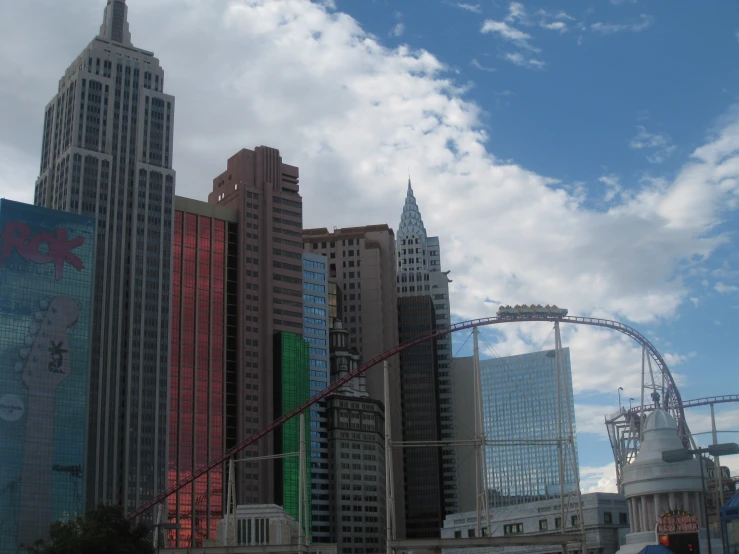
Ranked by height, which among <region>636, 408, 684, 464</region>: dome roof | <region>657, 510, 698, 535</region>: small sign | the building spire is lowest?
<region>657, 510, 698, 535</region>: small sign

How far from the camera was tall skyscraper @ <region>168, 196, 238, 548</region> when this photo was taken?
6841 inches

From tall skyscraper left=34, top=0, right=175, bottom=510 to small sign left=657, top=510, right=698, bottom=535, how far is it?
92817 mm

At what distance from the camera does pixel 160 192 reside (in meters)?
182

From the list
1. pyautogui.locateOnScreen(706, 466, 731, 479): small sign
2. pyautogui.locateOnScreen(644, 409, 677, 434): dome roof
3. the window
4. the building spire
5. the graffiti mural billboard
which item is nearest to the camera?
pyautogui.locateOnScreen(644, 409, 677, 434): dome roof

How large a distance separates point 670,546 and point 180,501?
330 feet

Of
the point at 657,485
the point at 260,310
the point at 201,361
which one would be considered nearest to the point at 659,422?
the point at 657,485

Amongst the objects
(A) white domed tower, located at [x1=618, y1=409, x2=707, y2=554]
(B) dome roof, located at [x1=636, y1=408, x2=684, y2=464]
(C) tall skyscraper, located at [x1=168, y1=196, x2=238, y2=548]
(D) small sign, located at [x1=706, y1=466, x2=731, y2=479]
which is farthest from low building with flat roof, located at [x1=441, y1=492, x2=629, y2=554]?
Result: (C) tall skyscraper, located at [x1=168, y1=196, x2=238, y2=548]

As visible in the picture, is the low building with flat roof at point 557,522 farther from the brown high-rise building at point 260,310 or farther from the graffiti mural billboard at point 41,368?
the graffiti mural billboard at point 41,368

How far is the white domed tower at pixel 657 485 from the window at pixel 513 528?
136 feet

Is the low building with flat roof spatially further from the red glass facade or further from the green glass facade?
the red glass facade

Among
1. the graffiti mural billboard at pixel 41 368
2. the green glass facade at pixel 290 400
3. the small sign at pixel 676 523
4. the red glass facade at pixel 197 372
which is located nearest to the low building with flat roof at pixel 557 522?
the small sign at pixel 676 523

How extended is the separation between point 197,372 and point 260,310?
59.7ft

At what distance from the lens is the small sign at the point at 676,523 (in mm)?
97375

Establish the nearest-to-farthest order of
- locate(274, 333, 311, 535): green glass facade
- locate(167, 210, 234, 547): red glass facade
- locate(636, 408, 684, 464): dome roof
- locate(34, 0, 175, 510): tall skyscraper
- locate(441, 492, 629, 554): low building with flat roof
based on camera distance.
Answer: locate(636, 408, 684, 464): dome roof < locate(441, 492, 629, 554): low building with flat roof < locate(34, 0, 175, 510): tall skyscraper < locate(167, 210, 234, 547): red glass facade < locate(274, 333, 311, 535): green glass facade
